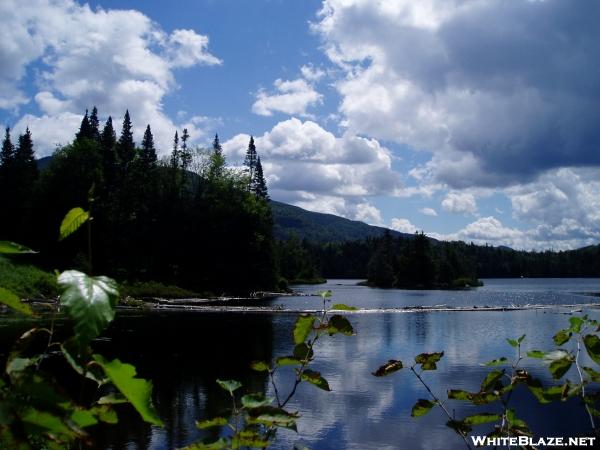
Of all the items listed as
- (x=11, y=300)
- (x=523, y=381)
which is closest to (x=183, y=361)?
(x=523, y=381)

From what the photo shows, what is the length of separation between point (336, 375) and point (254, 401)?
A: 2072cm

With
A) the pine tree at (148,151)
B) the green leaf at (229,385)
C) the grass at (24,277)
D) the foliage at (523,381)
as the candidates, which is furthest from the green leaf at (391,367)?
the pine tree at (148,151)

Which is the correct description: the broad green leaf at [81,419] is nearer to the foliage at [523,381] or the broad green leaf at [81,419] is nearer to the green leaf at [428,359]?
the foliage at [523,381]

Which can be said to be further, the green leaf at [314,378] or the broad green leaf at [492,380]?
the broad green leaf at [492,380]

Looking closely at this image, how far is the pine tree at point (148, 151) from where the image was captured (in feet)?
280

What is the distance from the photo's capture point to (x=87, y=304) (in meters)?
1.08

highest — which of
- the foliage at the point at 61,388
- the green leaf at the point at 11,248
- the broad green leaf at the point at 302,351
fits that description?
the green leaf at the point at 11,248

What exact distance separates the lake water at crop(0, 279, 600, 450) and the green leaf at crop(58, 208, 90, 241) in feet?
41.1

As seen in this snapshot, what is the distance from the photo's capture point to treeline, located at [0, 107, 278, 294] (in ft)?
235

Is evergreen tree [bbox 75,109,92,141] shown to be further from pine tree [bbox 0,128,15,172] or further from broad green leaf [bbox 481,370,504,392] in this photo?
broad green leaf [bbox 481,370,504,392]

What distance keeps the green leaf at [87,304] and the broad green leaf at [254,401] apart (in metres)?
0.91

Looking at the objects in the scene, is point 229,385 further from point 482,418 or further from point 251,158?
point 251,158

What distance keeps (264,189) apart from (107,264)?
3311 centimetres

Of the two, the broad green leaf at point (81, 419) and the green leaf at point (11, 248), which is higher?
the green leaf at point (11, 248)
